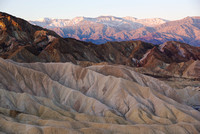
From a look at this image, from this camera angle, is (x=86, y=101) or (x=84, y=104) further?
(x=86, y=101)

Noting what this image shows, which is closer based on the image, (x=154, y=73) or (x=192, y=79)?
(x=192, y=79)

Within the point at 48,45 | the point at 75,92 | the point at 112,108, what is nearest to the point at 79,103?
the point at 75,92

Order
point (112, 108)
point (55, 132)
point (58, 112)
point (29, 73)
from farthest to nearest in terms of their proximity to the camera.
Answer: point (29, 73)
point (112, 108)
point (58, 112)
point (55, 132)

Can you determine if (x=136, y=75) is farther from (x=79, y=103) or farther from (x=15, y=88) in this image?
(x=15, y=88)

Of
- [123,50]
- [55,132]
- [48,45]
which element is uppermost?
[55,132]

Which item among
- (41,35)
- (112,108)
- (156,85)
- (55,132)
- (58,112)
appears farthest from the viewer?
(41,35)

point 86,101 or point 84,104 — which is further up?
point 86,101

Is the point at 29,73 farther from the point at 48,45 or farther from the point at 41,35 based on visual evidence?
the point at 41,35

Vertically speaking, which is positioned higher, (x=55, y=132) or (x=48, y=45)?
(x=55, y=132)
